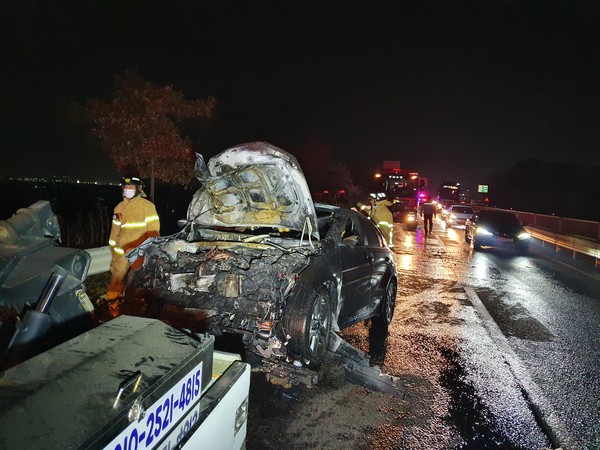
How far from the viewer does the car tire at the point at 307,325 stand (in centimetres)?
402

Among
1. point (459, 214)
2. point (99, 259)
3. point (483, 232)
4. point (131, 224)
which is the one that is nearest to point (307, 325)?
point (131, 224)

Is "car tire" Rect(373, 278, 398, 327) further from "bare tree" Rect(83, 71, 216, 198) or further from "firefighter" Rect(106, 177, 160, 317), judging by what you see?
"bare tree" Rect(83, 71, 216, 198)

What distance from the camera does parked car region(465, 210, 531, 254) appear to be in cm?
1589

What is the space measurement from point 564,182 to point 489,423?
303 feet

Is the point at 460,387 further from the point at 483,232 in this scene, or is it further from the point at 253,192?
the point at 483,232

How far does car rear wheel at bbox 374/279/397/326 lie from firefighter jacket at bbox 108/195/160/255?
354 cm

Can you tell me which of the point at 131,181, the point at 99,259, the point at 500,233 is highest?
the point at 131,181

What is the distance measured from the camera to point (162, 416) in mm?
1564

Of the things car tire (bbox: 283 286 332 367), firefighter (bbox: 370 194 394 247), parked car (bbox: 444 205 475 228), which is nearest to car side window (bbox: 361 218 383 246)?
car tire (bbox: 283 286 332 367)

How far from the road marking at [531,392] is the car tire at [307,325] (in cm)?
201

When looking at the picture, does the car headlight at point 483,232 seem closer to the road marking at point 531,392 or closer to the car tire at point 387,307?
the road marking at point 531,392

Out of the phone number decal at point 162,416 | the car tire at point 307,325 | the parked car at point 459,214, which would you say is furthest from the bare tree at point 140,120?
the parked car at point 459,214

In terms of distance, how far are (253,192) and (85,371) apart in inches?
155

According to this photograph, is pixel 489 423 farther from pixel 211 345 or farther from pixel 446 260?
pixel 446 260
